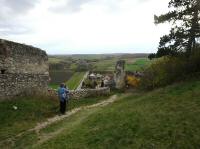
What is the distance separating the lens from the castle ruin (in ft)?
57.2

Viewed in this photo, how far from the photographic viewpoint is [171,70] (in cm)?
2061

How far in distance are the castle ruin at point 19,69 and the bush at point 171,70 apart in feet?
25.1

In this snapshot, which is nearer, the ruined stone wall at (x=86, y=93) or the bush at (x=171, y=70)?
the bush at (x=171, y=70)

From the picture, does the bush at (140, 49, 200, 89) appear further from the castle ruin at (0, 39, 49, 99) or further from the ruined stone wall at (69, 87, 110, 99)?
the castle ruin at (0, 39, 49, 99)

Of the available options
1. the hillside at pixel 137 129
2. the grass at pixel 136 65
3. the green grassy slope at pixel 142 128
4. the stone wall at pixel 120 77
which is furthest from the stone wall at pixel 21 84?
the grass at pixel 136 65

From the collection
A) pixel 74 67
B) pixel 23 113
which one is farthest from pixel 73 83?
pixel 74 67

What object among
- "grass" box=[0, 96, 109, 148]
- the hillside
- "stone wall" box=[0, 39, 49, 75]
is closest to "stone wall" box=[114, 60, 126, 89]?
"stone wall" box=[0, 39, 49, 75]

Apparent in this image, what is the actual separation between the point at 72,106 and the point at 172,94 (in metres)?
6.49

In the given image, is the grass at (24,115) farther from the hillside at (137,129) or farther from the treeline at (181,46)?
the treeline at (181,46)

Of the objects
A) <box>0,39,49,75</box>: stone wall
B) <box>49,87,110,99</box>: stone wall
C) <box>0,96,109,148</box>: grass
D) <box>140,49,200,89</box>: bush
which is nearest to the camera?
<box>0,96,109,148</box>: grass

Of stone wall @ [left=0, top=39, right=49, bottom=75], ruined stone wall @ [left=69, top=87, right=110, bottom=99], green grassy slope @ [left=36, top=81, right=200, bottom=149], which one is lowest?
ruined stone wall @ [left=69, top=87, right=110, bottom=99]

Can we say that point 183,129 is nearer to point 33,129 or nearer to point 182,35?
point 33,129

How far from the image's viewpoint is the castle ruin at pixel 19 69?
1744 centimetres

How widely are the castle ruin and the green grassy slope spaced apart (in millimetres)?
4774
